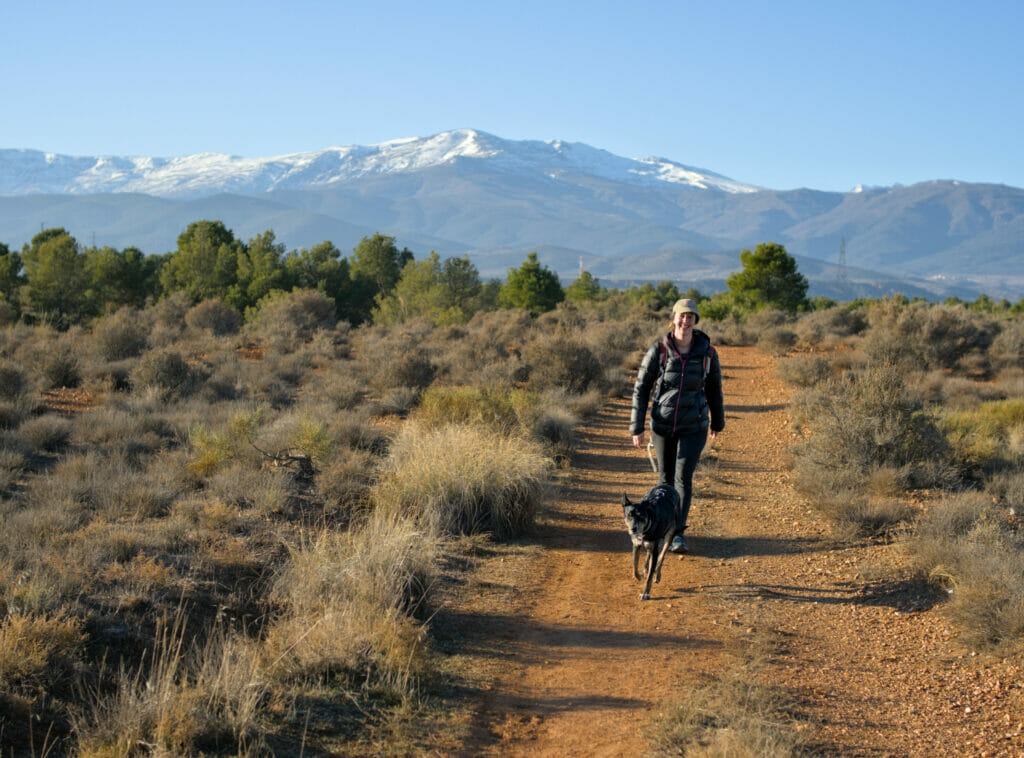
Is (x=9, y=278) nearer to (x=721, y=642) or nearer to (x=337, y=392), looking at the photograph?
(x=337, y=392)

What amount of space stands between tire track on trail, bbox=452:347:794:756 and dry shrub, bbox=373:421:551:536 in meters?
0.39

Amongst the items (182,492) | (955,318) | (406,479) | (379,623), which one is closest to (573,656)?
(379,623)

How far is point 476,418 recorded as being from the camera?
979 cm

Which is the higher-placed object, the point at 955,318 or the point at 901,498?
the point at 955,318

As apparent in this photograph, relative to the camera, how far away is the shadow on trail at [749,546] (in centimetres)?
712

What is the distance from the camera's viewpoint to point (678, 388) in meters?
6.46

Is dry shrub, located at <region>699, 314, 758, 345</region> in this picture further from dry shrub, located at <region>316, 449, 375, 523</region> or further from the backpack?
the backpack

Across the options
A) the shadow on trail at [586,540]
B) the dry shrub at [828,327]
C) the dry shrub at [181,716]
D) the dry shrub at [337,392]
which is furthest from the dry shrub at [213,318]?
the dry shrub at [181,716]

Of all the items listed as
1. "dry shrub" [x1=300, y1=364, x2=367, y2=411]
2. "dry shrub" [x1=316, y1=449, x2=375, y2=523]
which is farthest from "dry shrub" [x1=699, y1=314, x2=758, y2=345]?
"dry shrub" [x1=316, y1=449, x2=375, y2=523]

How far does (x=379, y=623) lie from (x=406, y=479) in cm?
281

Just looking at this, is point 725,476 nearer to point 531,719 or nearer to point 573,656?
point 573,656

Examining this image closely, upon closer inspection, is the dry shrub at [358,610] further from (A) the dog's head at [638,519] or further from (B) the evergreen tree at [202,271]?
(B) the evergreen tree at [202,271]

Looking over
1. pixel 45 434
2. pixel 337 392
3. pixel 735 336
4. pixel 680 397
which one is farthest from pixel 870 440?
pixel 735 336

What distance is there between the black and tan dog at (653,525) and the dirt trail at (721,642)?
0.25 metres
